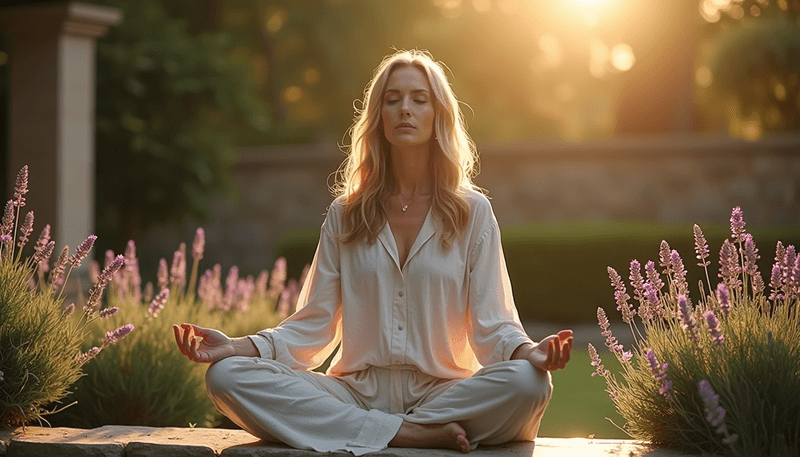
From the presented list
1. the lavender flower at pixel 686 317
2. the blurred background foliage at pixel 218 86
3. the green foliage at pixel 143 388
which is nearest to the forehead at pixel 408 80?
the lavender flower at pixel 686 317

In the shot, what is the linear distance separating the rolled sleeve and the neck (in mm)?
349

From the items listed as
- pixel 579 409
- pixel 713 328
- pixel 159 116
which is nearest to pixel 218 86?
pixel 159 116

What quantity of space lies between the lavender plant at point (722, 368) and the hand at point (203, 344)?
1.35 m

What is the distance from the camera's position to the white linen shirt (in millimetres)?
3605

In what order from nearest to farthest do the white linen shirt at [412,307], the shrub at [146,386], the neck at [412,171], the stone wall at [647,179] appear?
the white linen shirt at [412,307] → the neck at [412,171] → the shrub at [146,386] → the stone wall at [647,179]

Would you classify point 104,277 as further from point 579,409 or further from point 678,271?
point 579,409

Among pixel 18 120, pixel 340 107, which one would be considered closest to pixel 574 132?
pixel 340 107

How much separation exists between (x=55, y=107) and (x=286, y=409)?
6.38 metres

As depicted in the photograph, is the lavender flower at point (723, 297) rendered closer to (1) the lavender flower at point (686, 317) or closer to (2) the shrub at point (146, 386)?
(1) the lavender flower at point (686, 317)

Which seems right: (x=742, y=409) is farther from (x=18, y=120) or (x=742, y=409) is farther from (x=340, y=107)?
(x=340, y=107)

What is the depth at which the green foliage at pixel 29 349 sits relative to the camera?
3.73m

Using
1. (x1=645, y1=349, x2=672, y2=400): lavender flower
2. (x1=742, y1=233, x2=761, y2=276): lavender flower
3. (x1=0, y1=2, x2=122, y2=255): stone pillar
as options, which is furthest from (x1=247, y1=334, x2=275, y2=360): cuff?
(x1=0, y1=2, x2=122, y2=255): stone pillar

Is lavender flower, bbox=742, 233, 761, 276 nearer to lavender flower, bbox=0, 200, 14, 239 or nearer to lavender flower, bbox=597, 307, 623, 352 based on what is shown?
lavender flower, bbox=597, 307, 623, 352

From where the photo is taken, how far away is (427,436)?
333cm
